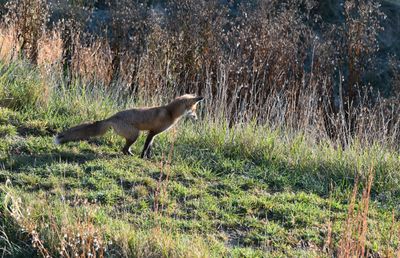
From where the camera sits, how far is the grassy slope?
5.48 m

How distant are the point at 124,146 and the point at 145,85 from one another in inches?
104

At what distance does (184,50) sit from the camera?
1223 cm

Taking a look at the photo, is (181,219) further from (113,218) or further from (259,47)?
(259,47)

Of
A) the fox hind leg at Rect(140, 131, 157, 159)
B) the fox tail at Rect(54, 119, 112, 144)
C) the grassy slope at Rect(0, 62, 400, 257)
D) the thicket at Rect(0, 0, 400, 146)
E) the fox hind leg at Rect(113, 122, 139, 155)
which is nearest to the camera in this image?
the grassy slope at Rect(0, 62, 400, 257)

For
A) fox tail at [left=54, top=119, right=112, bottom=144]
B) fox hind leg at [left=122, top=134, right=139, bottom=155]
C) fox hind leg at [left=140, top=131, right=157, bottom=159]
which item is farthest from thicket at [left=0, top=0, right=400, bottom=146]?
fox tail at [left=54, top=119, right=112, bottom=144]

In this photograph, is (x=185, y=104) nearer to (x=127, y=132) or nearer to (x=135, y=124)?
(x=135, y=124)

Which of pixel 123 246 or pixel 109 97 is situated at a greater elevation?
pixel 109 97

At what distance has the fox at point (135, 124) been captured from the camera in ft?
24.6

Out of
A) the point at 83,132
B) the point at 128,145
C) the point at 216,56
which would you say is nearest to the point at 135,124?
the point at 128,145

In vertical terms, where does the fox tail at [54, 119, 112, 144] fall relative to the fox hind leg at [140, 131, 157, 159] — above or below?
above

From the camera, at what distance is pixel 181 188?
6.80 meters

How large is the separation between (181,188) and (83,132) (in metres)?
1.50

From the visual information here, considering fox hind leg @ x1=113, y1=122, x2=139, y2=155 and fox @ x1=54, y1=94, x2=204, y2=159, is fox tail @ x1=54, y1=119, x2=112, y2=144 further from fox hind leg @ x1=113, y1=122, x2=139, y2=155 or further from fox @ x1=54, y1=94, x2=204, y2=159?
fox hind leg @ x1=113, y1=122, x2=139, y2=155

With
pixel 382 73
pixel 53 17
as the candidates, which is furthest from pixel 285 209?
pixel 53 17
